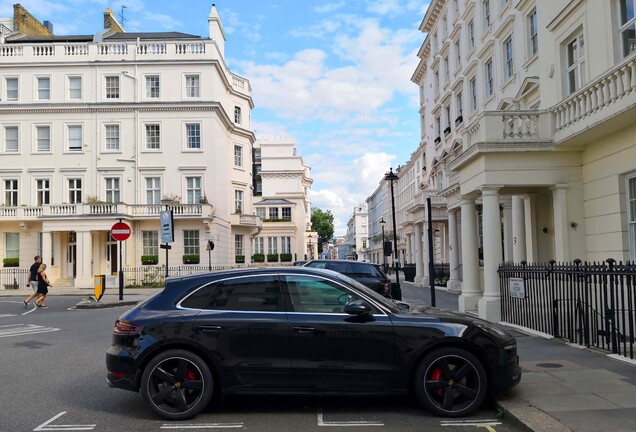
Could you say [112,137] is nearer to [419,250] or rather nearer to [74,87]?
[74,87]

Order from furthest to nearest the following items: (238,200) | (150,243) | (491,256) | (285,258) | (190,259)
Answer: (285,258), (238,200), (150,243), (190,259), (491,256)

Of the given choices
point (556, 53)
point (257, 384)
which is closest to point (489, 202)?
point (556, 53)

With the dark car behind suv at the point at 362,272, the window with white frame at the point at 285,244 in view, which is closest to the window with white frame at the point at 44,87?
the window with white frame at the point at 285,244

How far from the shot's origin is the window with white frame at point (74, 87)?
39719 millimetres

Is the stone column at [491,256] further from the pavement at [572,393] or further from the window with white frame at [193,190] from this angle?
the window with white frame at [193,190]

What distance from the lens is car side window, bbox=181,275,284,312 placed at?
6.06 m

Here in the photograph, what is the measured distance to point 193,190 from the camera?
132 feet

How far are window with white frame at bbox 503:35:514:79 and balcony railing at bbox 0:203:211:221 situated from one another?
913 inches

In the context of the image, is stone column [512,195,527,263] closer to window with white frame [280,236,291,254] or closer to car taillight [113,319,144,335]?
car taillight [113,319,144,335]

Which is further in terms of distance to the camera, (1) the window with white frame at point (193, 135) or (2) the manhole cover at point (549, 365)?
(1) the window with white frame at point (193, 135)

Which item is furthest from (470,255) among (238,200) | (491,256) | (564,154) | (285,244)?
(285,244)

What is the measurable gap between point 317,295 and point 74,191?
37.8m

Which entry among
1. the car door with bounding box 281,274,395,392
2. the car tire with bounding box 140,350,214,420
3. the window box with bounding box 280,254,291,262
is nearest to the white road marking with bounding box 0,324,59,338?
the car tire with bounding box 140,350,214,420

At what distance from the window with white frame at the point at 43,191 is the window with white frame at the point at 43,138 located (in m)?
2.44
